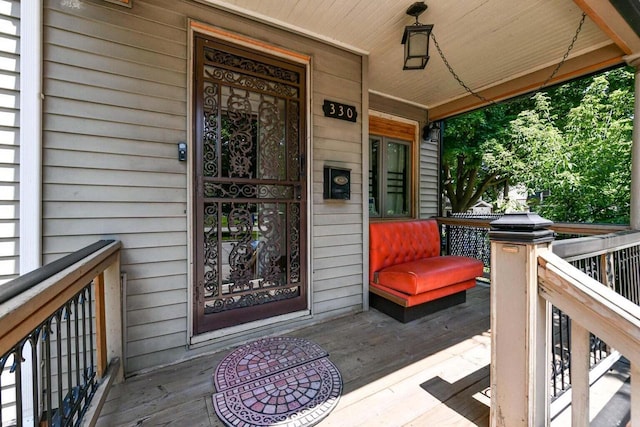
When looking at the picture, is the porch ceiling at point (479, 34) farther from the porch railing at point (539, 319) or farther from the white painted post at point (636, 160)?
the porch railing at point (539, 319)

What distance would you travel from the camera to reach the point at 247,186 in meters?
2.44

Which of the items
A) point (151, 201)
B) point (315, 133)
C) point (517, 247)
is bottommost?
point (517, 247)

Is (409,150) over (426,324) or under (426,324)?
over

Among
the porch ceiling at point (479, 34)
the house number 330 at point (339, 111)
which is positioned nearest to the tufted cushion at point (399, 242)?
the house number 330 at point (339, 111)

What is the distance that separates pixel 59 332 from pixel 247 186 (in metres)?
1.52

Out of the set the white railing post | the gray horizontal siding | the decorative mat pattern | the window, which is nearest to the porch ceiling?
the gray horizontal siding

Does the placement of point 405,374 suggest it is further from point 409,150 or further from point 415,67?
point 409,150

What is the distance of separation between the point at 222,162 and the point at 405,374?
→ 2.12 meters

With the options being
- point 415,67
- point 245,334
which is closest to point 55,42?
point 245,334

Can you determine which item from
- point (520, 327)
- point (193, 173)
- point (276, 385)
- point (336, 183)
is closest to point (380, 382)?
point (276, 385)

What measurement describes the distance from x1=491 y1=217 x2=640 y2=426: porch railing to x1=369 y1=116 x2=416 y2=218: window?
265cm

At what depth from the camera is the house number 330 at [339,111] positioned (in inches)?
110

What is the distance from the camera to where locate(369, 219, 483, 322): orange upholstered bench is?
2.74 m

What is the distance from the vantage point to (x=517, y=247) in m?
1.33
